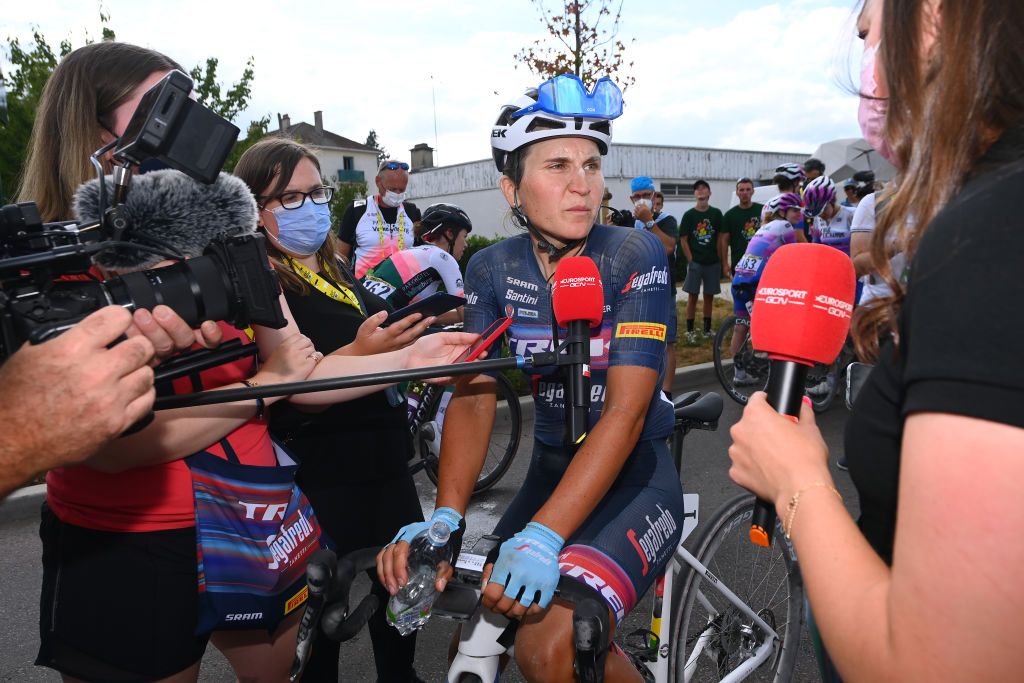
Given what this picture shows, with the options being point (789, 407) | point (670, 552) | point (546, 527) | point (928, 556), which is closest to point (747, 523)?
point (670, 552)

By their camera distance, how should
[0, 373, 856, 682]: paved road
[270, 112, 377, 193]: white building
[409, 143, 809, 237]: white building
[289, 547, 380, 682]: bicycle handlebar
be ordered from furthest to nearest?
1. [270, 112, 377, 193]: white building
2. [409, 143, 809, 237]: white building
3. [0, 373, 856, 682]: paved road
4. [289, 547, 380, 682]: bicycle handlebar

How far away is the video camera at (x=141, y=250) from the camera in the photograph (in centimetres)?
126

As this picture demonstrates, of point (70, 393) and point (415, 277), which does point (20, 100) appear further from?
point (70, 393)

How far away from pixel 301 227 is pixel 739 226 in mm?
10314

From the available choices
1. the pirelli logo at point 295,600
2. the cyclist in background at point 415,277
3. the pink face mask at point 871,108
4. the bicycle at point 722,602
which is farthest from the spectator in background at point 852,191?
the pirelli logo at point 295,600

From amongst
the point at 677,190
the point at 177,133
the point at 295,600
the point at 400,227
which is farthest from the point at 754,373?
the point at 677,190

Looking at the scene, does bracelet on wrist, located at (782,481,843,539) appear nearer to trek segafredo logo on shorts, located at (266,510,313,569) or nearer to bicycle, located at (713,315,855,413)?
trek segafredo logo on shorts, located at (266,510,313,569)

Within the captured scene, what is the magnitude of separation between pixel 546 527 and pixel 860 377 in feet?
3.01

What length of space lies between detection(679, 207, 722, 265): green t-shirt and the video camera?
10529 millimetres

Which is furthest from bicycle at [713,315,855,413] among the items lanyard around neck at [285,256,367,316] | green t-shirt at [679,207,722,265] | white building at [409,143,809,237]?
white building at [409,143,809,237]

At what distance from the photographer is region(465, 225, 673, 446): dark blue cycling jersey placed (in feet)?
7.56

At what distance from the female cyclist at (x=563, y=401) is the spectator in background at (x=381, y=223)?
4.68 m

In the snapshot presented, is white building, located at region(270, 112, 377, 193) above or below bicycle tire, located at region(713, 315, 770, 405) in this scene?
above

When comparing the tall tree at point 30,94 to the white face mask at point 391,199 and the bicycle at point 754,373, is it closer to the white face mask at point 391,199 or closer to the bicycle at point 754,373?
the white face mask at point 391,199
